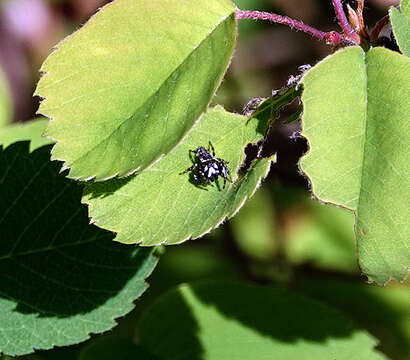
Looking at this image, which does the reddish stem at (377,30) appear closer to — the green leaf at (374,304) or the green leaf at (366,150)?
the green leaf at (366,150)

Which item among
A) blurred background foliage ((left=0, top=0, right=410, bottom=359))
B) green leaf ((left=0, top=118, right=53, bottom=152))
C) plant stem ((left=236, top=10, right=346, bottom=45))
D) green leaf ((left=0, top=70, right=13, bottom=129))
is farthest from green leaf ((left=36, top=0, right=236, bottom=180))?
green leaf ((left=0, top=70, right=13, bottom=129))

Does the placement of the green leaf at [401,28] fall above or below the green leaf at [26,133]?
above

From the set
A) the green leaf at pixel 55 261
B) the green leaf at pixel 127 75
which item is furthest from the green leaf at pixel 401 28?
the green leaf at pixel 55 261

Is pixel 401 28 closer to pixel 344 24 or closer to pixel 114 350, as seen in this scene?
pixel 344 24

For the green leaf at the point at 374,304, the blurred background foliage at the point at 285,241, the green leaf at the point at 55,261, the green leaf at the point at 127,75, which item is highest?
the green leaf at the point at 127,75

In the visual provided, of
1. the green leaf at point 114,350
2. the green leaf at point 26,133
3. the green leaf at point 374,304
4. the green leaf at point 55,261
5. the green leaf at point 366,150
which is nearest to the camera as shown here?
the green leaf at point 366,150

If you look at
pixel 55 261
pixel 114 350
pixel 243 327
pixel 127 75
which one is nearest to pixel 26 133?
pixel 55 261

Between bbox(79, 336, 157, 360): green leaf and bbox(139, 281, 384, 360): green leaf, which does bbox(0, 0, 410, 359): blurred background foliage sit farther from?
bbox(139, 281, 384, 360): green leaf
